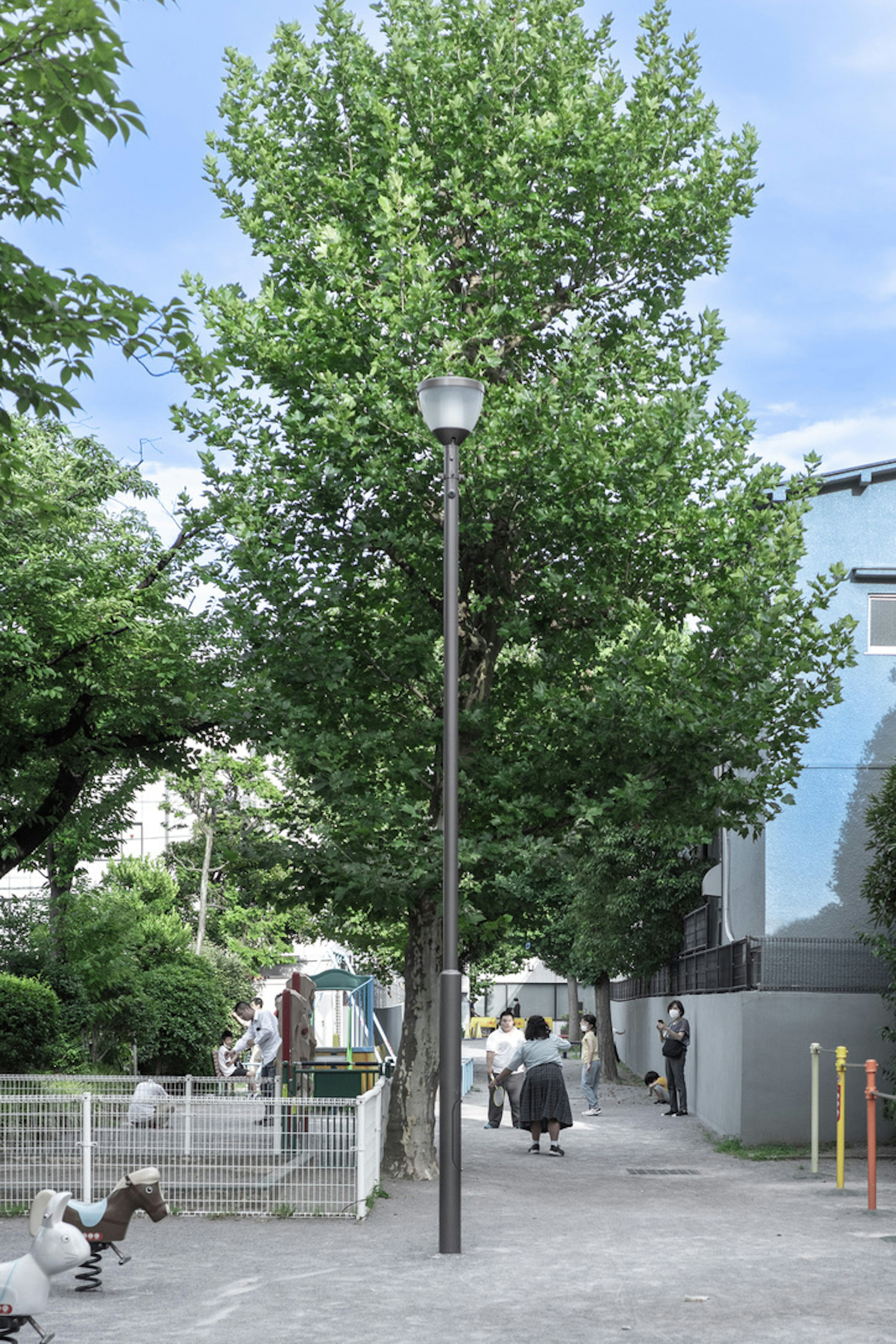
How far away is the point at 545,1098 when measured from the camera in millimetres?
18469

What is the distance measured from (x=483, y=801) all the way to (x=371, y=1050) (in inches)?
319

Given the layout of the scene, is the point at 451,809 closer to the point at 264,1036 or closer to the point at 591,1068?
the point at 264,1036

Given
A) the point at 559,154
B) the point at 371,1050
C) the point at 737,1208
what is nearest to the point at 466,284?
the point at 559,154

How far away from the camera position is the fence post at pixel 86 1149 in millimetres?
11883

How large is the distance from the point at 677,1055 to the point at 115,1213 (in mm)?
16840

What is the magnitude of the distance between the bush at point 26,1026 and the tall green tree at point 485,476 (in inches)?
340

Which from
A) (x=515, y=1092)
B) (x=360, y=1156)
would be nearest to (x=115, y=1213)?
(x=360, y=1156)

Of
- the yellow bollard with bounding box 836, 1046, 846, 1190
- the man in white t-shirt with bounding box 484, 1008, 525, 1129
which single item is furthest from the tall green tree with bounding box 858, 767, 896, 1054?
the man in white t-shirt with bounding box 484, 1008, 525, 1129

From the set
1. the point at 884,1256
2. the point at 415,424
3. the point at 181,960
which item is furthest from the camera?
the point at 181,960

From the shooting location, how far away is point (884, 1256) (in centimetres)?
1015

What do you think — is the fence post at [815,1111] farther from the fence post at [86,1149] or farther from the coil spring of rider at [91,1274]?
the coil spring of rider at [91,1274]

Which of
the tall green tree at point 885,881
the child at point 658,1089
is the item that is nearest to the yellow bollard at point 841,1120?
the tall green tree at point 885,881

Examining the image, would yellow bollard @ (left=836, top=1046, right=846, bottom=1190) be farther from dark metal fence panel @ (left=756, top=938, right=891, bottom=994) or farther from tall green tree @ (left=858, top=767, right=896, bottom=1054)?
dark metal fence panel @ (left=756, top=938, right=891, bottom=994)

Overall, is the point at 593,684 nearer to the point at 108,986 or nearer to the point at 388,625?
the point at 388,625
